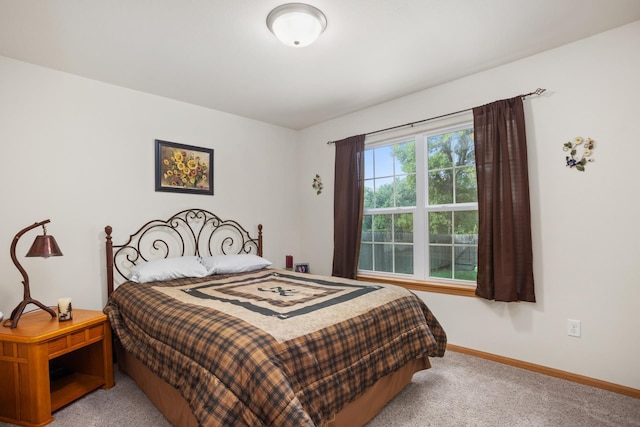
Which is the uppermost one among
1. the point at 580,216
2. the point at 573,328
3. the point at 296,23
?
the point at 296,23

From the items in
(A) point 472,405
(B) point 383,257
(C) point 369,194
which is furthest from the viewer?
(C) point 369,194

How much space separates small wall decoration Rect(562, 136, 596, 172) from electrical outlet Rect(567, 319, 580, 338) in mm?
1117

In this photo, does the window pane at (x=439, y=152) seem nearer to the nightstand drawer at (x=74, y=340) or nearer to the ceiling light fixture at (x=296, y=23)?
the ceiling light fixture at (x=296, y=23)

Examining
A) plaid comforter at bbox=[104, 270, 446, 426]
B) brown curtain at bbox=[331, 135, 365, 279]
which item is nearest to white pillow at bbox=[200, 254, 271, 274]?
plaid comforter at bbox=[104, 270, 446, 426]

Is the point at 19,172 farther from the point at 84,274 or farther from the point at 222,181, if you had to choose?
the point at 222,181

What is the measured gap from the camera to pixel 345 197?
373 centimetres

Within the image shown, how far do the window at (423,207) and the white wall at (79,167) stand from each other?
5.82 ft

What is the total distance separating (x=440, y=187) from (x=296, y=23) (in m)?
1.98

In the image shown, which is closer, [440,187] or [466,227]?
[466,227]

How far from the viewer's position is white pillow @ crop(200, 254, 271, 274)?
10.2 ft

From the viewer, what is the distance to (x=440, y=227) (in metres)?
3.14

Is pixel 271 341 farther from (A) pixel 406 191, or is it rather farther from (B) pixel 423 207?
(A) pixel 406 191

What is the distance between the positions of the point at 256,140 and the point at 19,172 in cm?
227

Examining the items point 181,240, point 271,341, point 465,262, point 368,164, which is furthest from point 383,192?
point 271,341
